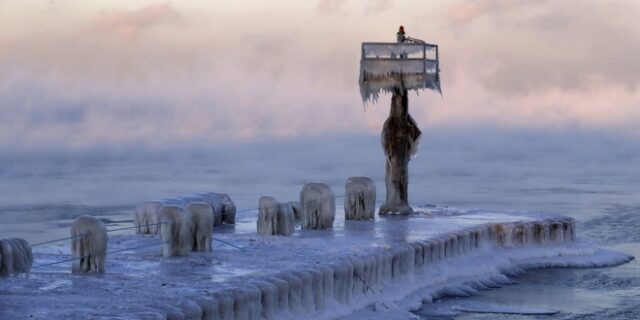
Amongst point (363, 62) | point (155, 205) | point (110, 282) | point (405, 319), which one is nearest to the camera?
point (110, 282)

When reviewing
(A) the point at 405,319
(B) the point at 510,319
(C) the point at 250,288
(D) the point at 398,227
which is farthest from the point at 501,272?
(C) the point at 250,288

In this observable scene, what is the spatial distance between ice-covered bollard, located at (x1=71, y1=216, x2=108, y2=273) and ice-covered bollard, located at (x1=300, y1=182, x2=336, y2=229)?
833 cm

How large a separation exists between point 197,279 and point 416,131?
543 inches

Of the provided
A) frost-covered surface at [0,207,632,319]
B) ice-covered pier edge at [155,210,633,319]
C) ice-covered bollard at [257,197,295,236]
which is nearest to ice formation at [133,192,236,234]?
frost-covered surface at [0,207,632,319]

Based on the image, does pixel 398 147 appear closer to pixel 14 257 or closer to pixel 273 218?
pixel 273 218

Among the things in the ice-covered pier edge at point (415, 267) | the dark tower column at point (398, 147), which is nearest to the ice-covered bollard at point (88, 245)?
the ice-covered pier edge at point (415, 267)

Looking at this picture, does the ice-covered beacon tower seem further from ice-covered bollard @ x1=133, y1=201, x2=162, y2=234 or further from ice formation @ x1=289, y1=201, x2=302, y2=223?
ice-covered bollard @ x1=133, y1=201, x2=162, y2=234

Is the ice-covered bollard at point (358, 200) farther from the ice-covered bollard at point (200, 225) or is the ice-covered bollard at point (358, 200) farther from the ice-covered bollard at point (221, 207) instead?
the ice-covered bollard at point (200, 225)

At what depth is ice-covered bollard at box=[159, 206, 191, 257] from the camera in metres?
20.6

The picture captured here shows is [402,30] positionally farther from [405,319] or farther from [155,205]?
[405,319]

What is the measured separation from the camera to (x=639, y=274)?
27.0 meters

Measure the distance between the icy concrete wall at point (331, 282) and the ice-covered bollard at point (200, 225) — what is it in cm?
269

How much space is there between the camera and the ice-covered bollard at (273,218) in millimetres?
24703

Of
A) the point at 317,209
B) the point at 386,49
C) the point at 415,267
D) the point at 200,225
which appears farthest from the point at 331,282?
the point at 386,49
